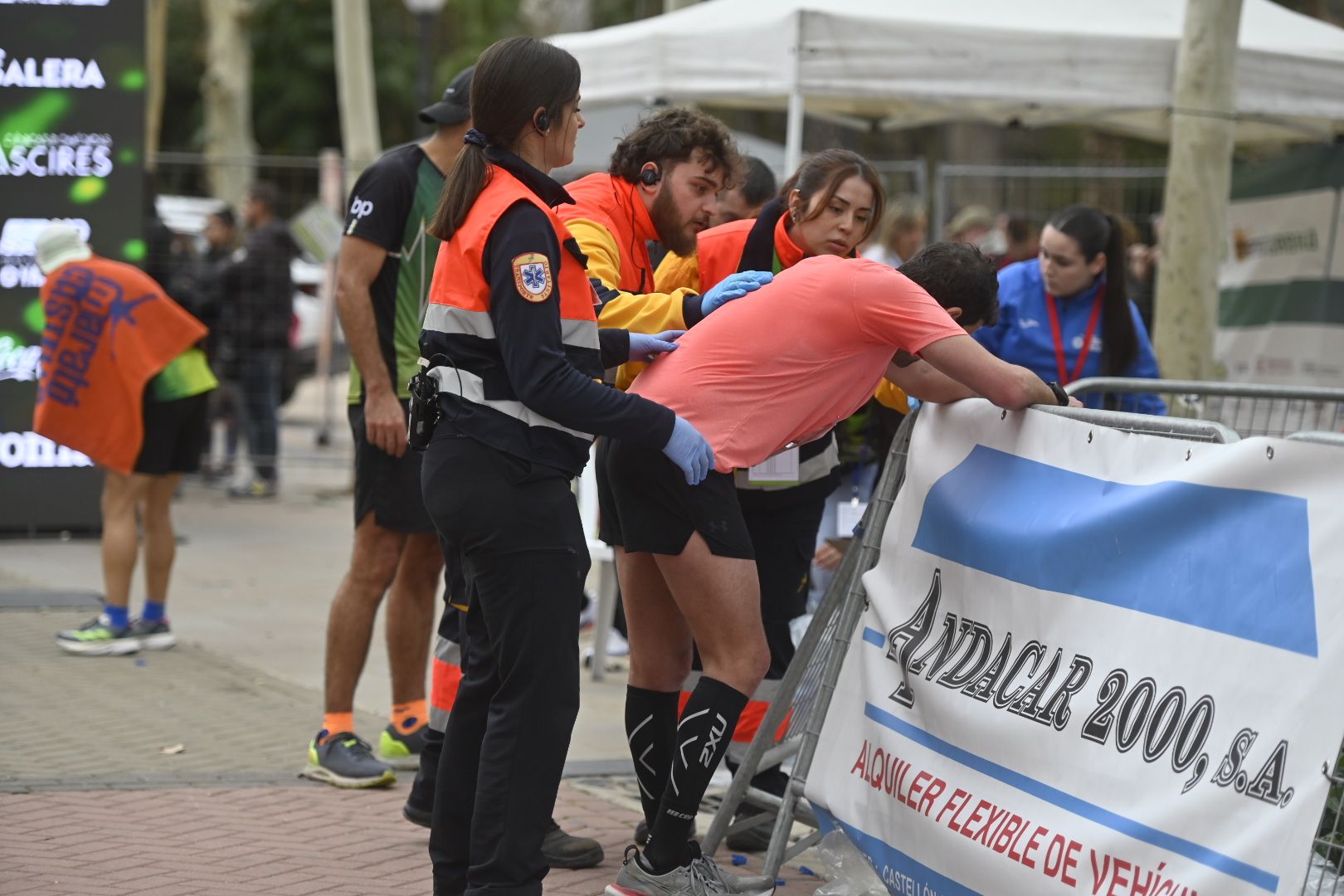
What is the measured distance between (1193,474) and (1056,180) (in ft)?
30.2

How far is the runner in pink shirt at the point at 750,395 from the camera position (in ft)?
12.3

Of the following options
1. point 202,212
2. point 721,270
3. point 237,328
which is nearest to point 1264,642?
point 721,270

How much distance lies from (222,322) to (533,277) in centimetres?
977

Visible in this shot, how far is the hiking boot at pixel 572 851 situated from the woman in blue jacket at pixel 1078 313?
2.44 m

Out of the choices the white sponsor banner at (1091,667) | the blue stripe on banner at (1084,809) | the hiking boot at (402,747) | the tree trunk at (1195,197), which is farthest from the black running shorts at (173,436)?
the tree trunk at (1195,197)

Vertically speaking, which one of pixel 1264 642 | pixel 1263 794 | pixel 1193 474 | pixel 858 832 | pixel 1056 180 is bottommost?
pixel 858 832

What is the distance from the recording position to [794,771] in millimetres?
4258

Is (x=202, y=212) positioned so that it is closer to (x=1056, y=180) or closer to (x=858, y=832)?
(x=1056, y=180)

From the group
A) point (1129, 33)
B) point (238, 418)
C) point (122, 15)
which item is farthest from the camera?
point (238, 418)

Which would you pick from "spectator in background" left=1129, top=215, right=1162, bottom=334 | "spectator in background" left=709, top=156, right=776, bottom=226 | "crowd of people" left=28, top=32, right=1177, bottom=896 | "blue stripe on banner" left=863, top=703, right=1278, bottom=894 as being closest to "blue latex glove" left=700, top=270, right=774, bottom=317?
"crowd of people" left=28, top=32, right=1177, bottom=896

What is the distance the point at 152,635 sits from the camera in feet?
23.9

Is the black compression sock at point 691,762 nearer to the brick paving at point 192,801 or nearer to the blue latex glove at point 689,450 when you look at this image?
the brick paving at point 192,801

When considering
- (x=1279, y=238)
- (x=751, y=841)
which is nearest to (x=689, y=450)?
(x=751, y=841)

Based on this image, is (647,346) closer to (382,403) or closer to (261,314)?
(382,403)
